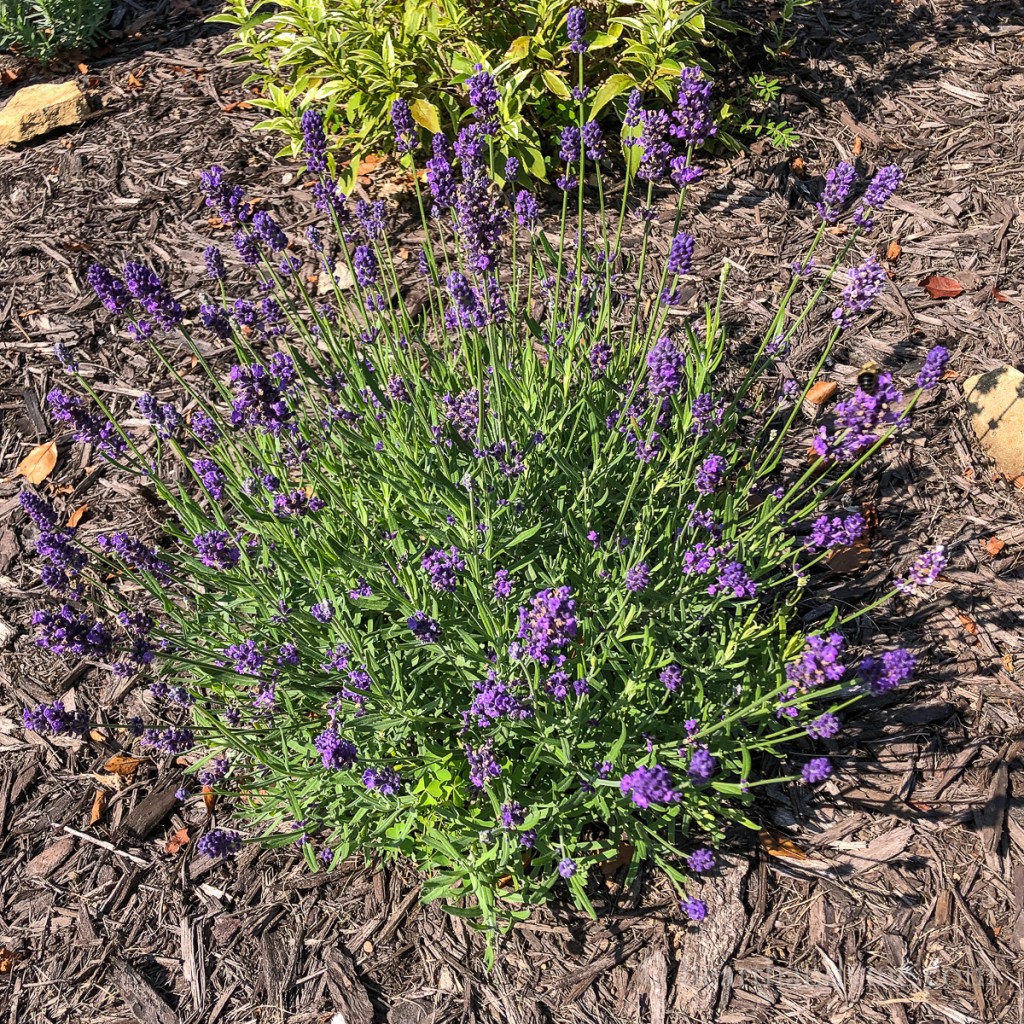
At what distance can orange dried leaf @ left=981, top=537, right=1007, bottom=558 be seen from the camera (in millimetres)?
3822

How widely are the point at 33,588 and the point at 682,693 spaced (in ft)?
9.96

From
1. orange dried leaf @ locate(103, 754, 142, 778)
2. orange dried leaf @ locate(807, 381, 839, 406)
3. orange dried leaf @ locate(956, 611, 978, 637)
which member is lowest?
orange dried leaf @ locate(956, 611, 978, 637)

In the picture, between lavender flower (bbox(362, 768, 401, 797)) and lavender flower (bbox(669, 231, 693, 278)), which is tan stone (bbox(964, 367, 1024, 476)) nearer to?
lavender flower (bbox(669, 231, 693, 278))

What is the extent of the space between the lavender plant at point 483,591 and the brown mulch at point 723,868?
0.18 m

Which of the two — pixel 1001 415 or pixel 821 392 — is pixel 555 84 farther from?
pixel 1001 415

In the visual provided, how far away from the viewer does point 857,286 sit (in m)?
2.63

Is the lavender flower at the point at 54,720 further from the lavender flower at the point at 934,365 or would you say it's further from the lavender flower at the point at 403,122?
the lavender flower at the point at 934,365

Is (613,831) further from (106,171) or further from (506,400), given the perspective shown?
(106,171)

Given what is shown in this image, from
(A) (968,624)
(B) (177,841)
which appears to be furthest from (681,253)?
(B) (177,841)

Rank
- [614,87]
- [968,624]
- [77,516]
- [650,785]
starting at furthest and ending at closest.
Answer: [614,87] < [77,516] < [968,624] < [650,785]

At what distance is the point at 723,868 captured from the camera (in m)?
3.07

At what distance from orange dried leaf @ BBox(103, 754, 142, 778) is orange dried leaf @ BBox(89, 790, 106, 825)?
0.09 m

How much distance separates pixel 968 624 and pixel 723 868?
4.91 feet

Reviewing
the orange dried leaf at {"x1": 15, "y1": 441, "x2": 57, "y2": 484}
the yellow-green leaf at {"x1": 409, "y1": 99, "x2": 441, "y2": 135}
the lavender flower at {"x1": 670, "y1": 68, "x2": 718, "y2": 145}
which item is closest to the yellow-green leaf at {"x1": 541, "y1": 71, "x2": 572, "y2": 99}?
the yellow-green leaf at {"x1": 409, "y1": 99, "x2": 441, "y2": 135}
